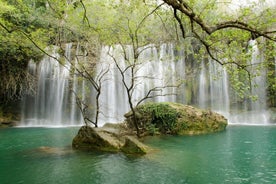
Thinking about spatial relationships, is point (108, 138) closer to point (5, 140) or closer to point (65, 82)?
point (5, 140)

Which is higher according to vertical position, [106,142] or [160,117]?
[160,117]

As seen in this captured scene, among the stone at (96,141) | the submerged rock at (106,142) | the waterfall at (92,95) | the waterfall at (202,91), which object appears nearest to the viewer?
the submerged rock at (106,142)

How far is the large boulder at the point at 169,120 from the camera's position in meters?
13.6

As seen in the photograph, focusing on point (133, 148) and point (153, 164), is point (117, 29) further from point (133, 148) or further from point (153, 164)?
point (153, 164)

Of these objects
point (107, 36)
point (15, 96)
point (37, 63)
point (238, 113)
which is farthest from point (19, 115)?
point (238, 113)

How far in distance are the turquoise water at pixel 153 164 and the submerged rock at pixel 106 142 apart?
0.40 meters

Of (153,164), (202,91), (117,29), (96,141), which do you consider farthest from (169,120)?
(202,91)

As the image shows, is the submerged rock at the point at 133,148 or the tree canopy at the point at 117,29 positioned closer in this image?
the tree canopy at the point at 117,29

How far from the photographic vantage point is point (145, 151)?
902 centimetres

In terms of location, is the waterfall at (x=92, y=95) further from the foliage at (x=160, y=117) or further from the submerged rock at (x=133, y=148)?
the submerged rock at (x=133, y=148)

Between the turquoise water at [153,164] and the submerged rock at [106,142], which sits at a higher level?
the submerged rock at [106,142]

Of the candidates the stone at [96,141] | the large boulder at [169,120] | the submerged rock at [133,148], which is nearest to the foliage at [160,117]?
the large boulder at [169,120]

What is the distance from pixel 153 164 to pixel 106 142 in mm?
2599

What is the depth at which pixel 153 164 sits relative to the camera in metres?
7.69
